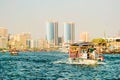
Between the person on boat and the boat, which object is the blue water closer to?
the boat

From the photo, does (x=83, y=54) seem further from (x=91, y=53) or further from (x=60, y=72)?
(x=60, y=72)

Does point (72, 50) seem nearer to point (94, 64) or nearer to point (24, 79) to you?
point (94, 64)

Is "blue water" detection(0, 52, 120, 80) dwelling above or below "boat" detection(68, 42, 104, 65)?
below

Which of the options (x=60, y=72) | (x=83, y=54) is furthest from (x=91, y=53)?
(x=60, y=72)

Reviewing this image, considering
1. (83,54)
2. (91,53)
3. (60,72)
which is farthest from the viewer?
(91,53)

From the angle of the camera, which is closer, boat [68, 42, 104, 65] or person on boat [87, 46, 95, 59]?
boat [68, 42, 104, 65]

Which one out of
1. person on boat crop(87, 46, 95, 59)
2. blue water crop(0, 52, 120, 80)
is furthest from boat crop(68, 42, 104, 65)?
blue water crop(0, 52, 120, 80)

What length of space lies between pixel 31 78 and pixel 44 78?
2025 mm

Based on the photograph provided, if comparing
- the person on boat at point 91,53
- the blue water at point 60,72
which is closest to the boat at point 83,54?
the person on boat at point 91,53

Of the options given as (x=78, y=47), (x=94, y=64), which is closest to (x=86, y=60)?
(x=94, y=64)

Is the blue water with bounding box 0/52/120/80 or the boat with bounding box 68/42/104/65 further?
the boat with bounding box 68/42/104/65

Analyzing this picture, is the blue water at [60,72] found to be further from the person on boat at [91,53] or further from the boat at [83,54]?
the person on boat at [91,53]

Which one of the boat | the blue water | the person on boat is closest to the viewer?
the blue water

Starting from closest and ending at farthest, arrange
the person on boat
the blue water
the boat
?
1. the blue water
2. the boat
3. the person on boat
